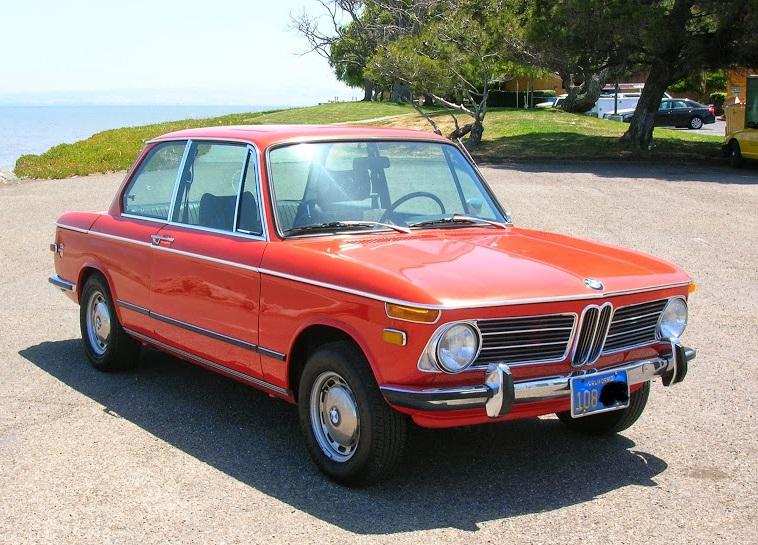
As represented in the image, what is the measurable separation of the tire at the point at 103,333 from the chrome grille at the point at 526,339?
327 cm

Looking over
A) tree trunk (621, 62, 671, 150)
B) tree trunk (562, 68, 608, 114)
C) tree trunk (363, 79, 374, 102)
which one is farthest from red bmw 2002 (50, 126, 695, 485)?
tree trunk (363, 79, 374, 102)

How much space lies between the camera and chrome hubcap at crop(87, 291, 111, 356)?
23.0ft

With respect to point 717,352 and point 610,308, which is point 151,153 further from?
point 717,352

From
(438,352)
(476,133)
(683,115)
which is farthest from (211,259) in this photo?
(683,115)

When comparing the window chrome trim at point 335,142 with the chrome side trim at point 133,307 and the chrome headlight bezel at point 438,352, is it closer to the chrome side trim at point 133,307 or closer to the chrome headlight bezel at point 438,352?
the chrome headlight bezel at point 438,352

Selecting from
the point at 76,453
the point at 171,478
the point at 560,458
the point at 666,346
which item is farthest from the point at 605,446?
the point at 76,453

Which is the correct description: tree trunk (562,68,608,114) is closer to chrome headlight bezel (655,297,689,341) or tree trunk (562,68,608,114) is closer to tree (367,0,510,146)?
tree (367,0,510,146)

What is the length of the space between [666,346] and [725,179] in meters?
16.7

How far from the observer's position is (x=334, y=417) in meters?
4.88

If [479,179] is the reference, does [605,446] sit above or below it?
below

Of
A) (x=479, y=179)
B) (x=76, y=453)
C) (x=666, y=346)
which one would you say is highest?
(x=479, y=179)

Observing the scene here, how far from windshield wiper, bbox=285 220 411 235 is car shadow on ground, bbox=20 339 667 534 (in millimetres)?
1197

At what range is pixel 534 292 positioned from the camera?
4.56 m

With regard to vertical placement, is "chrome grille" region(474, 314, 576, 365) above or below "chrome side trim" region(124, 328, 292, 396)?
above
